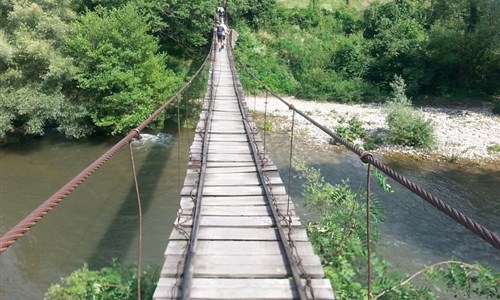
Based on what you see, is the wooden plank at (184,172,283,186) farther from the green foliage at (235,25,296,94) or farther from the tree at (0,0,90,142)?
the green foliage at (235,25,296,94)

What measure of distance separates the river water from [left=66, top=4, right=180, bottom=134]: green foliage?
3.44 ft

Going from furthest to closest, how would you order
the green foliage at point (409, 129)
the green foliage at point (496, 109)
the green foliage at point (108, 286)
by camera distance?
1. the green foliage at point (496, 109)
2. the green foliage at point (409, 129)
3. the green foliage at point (108, 286)

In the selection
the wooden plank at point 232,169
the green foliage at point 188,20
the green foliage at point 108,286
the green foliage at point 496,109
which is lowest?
the green foliage at point 108,286

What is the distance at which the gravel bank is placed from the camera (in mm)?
12117

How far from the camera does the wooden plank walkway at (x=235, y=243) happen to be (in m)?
2.52

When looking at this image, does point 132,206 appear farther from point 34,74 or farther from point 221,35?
point 221,35

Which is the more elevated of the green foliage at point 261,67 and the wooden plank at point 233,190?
the green foliage at point 261,67

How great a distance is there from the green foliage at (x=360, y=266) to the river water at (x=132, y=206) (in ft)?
7.36

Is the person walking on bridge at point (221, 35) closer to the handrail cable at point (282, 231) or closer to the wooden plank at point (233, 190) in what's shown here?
the handrail cable at point (282, 231)

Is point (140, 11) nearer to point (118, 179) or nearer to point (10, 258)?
point (118, 179)

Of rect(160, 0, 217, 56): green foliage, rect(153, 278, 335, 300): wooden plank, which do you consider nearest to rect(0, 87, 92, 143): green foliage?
rect(160, 0, 217, 56): green foliage

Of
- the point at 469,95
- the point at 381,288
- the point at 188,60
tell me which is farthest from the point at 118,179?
the point at 469,95

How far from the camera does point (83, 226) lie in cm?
810

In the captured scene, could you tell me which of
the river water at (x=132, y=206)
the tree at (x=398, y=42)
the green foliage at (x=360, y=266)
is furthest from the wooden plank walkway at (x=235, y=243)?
the tree at (x=398, y=42)
